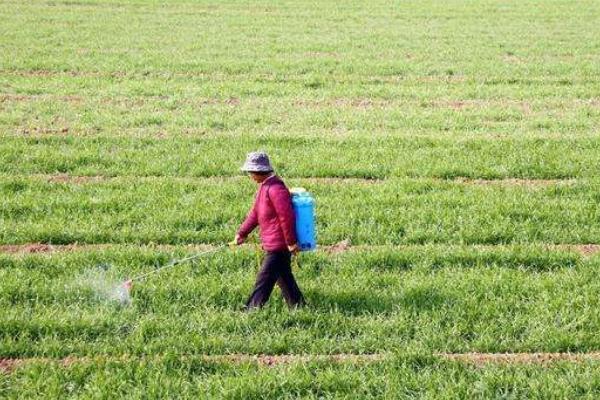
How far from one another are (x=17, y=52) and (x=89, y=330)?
47.4 ft

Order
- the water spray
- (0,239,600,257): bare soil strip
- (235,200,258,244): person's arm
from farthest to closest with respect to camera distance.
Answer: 1. (0,239,600,257): bare soil strip
2. the water spray
3. (235,200,258,244): person's arm

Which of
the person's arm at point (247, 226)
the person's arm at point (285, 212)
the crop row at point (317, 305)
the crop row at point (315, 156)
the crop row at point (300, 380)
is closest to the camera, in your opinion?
the crop row at point (300, 380)

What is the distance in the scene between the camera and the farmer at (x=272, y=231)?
6.49 m

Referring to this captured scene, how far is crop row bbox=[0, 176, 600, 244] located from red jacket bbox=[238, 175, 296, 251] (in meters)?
1.68

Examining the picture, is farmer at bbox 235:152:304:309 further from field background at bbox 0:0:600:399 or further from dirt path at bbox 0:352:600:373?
dirt path at bbox 0:352:600:373

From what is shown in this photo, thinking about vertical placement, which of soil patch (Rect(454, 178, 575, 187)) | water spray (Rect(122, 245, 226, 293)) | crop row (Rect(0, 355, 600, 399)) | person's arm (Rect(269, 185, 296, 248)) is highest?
person's arm (Rect(269, 185, 296, 248))

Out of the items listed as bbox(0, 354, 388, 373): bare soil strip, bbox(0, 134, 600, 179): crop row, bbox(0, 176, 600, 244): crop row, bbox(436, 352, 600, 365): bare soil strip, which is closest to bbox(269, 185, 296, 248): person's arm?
bbox(0, 354, 388, 373): bare soil strip

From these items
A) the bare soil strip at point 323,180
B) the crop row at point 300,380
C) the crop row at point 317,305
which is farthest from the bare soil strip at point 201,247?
the crop row at point 300,380

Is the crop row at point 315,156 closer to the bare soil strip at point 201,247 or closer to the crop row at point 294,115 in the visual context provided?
the crop row at point 294,115

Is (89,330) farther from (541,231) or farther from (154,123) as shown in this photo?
(154,123)

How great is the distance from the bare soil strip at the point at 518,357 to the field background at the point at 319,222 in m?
0.04

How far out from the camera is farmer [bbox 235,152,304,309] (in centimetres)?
649

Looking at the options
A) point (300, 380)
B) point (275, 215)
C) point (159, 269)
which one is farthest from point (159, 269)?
point (300, 380)

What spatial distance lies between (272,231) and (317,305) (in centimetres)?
74
